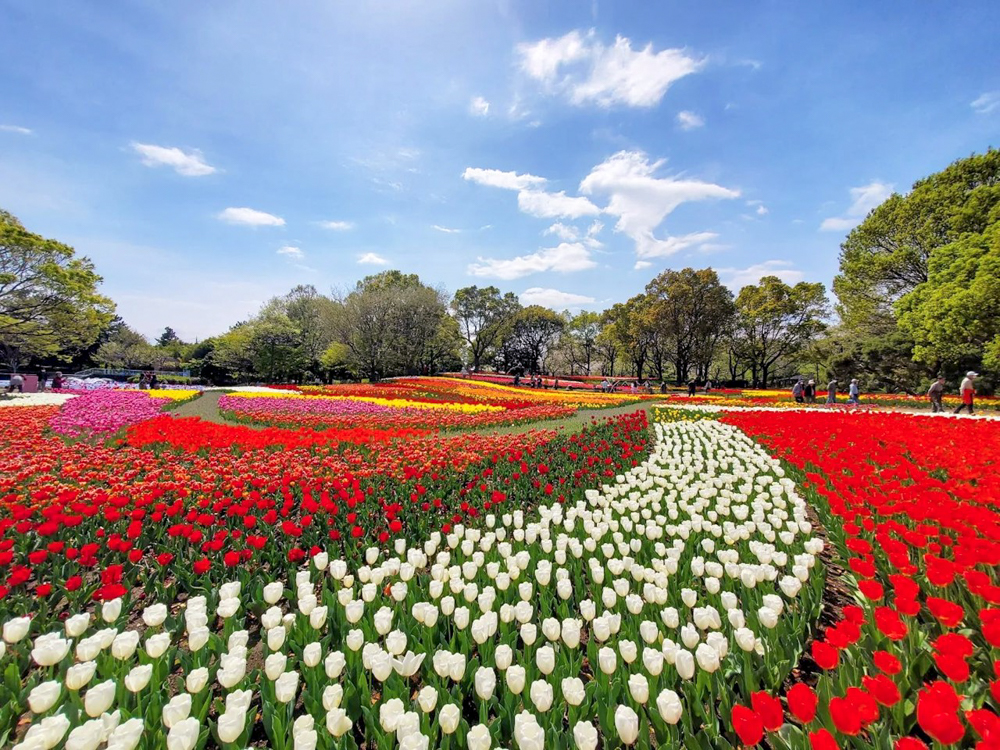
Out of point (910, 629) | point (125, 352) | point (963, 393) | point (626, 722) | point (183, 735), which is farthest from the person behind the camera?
point (125, 352)

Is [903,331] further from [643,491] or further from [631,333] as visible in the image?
[643,491]

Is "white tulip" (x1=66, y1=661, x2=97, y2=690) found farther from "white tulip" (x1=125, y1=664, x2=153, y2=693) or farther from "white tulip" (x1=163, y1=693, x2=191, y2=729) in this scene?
"white tulip" (x1=163, y1=693, x2=191, y2=729)

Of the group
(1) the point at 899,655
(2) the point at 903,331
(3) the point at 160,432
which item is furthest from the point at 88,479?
(2) the point at 903,331

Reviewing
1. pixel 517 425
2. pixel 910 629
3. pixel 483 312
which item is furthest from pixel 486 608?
pixel 483 312

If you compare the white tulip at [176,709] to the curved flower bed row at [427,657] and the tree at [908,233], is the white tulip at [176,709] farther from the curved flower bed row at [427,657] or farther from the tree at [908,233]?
the tree at [908,233]

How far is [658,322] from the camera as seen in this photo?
3838 centimetres

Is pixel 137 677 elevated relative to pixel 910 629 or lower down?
elevated

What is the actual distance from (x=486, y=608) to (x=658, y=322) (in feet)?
127

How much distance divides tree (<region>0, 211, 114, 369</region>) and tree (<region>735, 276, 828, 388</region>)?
4226 cm

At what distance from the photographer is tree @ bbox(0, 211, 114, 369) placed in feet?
62.2

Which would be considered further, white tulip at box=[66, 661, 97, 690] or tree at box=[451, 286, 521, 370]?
tree at box=[451, 286, 521, 370]

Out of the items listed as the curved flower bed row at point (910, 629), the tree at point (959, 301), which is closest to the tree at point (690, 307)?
the tree at point (959, 301)

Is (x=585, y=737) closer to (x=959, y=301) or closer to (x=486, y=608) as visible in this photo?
(x=486, y=608)

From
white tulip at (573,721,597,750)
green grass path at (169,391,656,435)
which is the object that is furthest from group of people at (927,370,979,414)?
white tulip at (573,721,597,750)
